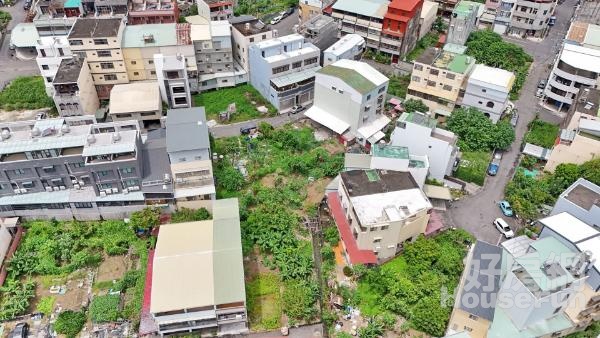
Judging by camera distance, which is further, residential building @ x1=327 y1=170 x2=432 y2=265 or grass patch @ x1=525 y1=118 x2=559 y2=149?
grass patch @ x1=525 y1=118 x2=559 y2=149

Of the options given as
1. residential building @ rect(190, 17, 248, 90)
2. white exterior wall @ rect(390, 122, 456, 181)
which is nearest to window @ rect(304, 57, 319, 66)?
residential building @ rect(190, 17, 248, 90)

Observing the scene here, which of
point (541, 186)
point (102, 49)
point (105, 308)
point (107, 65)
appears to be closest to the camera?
point (105, 308)

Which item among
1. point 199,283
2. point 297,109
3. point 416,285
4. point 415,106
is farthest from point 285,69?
point 199,283

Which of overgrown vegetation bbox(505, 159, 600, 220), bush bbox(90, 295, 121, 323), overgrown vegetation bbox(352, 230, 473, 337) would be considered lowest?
bush bbox(90, 295, 121, 323)

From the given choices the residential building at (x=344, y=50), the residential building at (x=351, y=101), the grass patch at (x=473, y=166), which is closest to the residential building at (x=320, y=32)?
the residential building at (x=344, y=50)

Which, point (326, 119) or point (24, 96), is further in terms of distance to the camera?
point (24, 96)

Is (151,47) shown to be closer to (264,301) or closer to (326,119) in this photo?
(326,119)

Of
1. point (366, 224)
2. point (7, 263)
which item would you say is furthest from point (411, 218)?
point (7, 263)

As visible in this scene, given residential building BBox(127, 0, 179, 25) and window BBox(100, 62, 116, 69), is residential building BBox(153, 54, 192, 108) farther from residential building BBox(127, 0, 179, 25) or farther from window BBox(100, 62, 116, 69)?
residential building BBox(127, 0, 179, 25)
